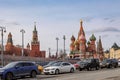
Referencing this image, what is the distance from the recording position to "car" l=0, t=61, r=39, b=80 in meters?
30.1

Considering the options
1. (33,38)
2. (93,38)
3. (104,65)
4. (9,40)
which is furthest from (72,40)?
(104,65)

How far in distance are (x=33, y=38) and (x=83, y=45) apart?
23.6m

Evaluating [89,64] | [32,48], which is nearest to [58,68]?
[89,64]

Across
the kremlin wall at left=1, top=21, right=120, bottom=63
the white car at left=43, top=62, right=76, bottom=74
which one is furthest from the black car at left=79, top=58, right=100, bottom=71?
the kremlin wall at left=1, top=21, right=120, bottom=63

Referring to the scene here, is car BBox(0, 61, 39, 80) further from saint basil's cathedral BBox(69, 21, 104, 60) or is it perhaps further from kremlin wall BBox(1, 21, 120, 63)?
saint basil's cathedral BBox(69, 21, 104, 60)

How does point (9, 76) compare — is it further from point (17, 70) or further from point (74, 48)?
point (74, 48)

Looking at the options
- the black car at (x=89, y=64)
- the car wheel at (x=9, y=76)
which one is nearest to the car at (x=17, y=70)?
the car wheel at (x=9, y=76)

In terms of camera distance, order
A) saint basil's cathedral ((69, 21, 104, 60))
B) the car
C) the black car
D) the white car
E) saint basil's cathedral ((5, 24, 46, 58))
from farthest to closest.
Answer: saint basil's cathedral ((69, 21, 104, 60)) → saint basil's cathedral ((5, 24, 46, 58)) → the black car → the white car → the car

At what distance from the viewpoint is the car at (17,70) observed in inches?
1185

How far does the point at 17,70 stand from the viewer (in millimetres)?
31266

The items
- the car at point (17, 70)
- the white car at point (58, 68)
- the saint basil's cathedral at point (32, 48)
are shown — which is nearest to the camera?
the car at point (17, 70)

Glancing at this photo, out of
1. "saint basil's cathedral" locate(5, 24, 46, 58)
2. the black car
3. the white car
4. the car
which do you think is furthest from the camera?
"saint basil's cathedral" locate(5, 24, 46, 58)

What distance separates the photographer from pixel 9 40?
128875 mm

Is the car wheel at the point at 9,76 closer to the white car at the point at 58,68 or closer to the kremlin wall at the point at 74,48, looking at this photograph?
the white car at the point at 58,68
